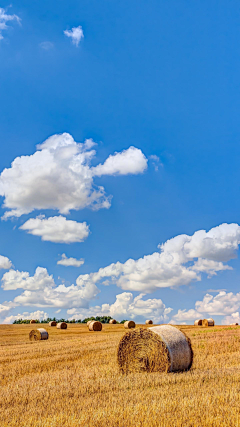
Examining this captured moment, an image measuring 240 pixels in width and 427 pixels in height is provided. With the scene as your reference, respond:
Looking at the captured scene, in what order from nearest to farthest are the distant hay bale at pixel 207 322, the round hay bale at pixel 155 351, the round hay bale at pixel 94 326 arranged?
the round hay bale at pixel 155 351
the round hay bale at pixel 94 326
the distant hay bale at pixel 207 322

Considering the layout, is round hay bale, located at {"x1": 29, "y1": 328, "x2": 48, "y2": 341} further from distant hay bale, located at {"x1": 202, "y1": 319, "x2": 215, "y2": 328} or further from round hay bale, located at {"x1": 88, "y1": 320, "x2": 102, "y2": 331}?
distant hay bale, located at {"x1": 202, "y1": 319, "x2": 215, "y2": 328}

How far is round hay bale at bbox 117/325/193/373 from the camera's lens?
10.5 metres

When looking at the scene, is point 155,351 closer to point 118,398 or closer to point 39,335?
point 118,398

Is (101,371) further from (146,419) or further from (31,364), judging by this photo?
(146,419)

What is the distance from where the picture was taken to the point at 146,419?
18.6ft

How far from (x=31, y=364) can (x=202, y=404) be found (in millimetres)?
8220

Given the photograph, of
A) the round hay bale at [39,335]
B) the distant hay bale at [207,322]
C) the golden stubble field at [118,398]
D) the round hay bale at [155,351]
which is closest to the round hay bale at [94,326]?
the round hay bale at [39,335]

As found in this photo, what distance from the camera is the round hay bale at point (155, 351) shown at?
1048 cm

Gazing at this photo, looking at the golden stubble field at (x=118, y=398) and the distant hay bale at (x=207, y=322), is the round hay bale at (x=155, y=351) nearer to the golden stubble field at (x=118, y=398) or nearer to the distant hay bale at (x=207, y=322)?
the golden stubble field at (x=118, y=398)

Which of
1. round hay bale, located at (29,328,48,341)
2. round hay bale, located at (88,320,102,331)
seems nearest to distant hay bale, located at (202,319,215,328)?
round hay bale, located at (88,320,102,331)

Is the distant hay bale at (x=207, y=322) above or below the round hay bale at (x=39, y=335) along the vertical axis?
above

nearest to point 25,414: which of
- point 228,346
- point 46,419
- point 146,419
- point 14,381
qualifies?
point 46,419

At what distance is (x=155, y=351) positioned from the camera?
1077 cm

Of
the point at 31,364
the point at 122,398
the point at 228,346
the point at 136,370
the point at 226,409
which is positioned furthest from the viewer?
the point at 228,346
